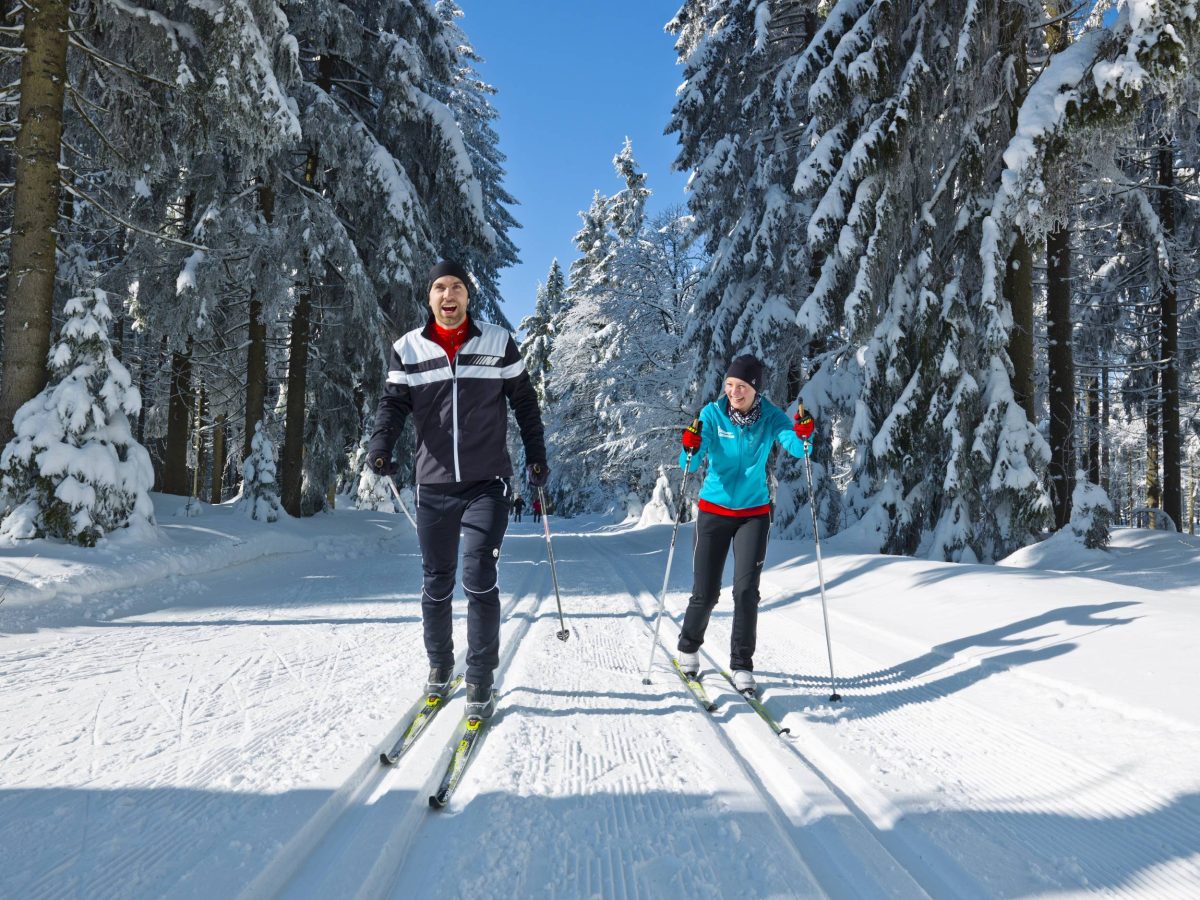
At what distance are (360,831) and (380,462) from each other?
6.27 feet

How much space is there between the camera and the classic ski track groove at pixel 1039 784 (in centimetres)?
212

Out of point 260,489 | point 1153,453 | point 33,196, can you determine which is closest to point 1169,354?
point 1153,453

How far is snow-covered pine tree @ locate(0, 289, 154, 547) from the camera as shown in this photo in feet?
22.7

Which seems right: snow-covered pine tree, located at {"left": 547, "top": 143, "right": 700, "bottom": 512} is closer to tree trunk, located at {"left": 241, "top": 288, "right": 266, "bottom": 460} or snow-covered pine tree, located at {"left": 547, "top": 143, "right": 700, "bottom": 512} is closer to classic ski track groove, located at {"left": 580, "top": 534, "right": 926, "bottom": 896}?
tree trunk, located at {"left": 241, "top": 288, "right": 266, "bottom": 460}

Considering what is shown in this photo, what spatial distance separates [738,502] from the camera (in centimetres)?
406

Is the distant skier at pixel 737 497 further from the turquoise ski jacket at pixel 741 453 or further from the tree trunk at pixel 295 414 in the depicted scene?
the tree trunk at pixel 295 414

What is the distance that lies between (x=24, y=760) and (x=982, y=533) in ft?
32.9

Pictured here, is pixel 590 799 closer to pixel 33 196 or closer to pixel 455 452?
pixel 455 452

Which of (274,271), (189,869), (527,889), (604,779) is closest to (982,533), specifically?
(604,779)

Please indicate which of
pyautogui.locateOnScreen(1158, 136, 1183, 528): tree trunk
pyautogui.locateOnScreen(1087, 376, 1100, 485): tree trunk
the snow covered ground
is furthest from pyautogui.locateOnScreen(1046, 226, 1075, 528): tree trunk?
pyautogui.locateOnScreen(1087, 376, 1100, 485): tree trunk

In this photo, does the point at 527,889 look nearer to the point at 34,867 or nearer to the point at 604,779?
the point at 604,779

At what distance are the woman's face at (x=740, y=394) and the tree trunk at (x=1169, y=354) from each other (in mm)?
14768

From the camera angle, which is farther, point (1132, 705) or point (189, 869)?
point (1132, 705)

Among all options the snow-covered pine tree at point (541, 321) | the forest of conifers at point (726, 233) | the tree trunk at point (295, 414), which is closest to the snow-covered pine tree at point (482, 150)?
the forest of conifers at point (726, 233)
